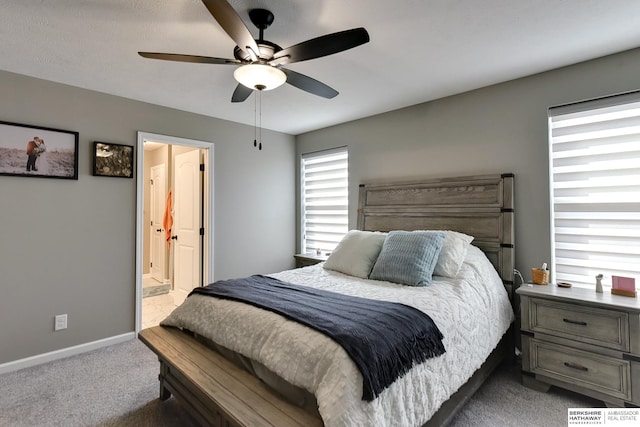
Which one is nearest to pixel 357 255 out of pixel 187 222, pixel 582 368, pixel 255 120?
pixel 582 368

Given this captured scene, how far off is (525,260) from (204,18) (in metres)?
3.06

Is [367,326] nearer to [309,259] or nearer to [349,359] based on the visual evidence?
[349,359]

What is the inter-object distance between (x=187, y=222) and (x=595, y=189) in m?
4.23

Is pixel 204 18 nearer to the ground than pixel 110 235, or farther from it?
farther from it

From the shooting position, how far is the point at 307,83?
2154 mm

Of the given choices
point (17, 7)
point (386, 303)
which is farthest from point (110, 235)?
point (386, 303)

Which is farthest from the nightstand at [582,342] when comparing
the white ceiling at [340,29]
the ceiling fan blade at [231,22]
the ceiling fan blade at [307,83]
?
the ceiling fan blade at [231,22]

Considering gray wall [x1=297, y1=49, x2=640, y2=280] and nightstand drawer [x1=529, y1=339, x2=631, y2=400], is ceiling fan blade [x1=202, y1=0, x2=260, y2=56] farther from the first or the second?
nightstand drawer [x1=529, y1=339, x2=631, y2=400]

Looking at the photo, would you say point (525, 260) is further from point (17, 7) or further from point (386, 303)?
point (17, 7)

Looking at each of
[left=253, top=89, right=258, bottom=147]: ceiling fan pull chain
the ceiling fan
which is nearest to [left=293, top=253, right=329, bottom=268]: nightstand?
[left=253, top=89, right=258, bottom=147]: ceiling fan pull chain

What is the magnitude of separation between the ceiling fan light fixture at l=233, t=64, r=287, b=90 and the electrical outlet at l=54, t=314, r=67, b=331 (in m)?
2.69

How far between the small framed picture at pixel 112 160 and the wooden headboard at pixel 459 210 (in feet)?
8.59

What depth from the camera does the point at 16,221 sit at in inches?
105

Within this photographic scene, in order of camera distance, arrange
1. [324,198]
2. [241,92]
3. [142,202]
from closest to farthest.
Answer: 1. [241,92]
2. [142,202]
3. [324,198]
